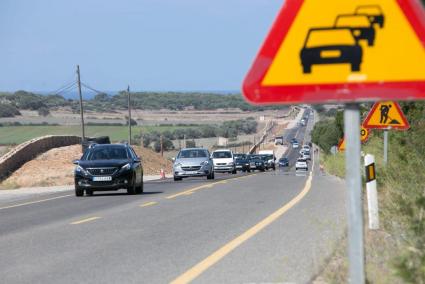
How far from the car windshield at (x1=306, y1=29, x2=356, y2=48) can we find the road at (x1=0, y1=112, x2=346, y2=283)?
4.93 m

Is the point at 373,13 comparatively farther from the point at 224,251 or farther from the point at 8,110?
the point at 8,110

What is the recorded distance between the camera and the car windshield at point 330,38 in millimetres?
4992

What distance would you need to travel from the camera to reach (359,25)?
500 cm

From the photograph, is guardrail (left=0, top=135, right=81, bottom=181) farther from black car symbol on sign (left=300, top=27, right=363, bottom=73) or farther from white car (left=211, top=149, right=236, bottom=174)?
black car symbol on sign (left=300, top=27, right=363, bottom=73)

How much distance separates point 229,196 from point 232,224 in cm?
828

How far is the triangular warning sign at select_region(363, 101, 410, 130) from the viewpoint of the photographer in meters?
18.7

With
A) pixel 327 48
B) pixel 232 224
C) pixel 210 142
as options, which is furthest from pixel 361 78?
pixel 210 142

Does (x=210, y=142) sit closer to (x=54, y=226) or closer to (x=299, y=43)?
(x=54, y=226)

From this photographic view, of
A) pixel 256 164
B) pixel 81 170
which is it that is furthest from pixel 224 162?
pixel 81 170

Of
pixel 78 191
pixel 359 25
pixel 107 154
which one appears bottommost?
pixel 78 191

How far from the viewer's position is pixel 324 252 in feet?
37.5

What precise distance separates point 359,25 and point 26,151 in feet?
180

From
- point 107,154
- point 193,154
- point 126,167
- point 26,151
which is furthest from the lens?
point 26,151

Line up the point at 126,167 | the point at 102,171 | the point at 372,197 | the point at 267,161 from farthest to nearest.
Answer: the point at 267,161 < the point at 102,171 < the point at 126,167 < the point at 372,197
